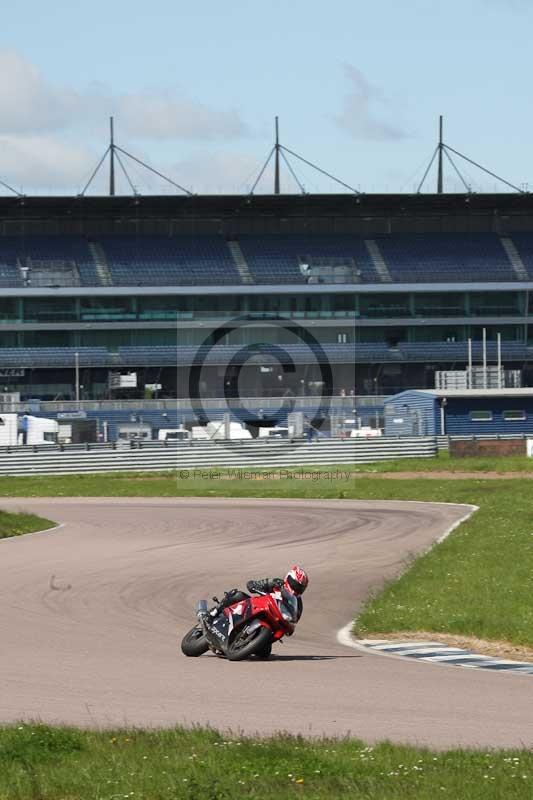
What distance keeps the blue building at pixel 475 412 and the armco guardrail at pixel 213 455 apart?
7.09 meters

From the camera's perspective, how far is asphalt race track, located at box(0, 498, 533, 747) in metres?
11.4

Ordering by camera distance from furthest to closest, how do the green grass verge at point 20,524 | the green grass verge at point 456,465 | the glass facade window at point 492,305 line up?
the glass facade window at point 492,305 < the green grass verge at point 456,465 < the green grass verge at point 20,524

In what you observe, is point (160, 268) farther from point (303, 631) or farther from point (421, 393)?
point (303, 631)

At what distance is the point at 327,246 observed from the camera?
97.9 m

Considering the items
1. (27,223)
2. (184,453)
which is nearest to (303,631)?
(184,453)

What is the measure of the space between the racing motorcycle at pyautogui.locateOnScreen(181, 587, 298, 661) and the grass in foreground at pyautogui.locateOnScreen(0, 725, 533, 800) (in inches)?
173

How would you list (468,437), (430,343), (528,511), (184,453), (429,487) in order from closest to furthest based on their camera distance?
(528,511), (429,487), (184,453), (468,437), (430,343)

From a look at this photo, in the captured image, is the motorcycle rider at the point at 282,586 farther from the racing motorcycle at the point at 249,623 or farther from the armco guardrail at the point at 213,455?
the armco guardrail at the point at 213,455

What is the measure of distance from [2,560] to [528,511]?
1561 cm

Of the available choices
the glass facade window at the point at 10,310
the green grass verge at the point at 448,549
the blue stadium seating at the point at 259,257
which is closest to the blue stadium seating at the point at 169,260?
the blue stadium seating at the point at 259,257

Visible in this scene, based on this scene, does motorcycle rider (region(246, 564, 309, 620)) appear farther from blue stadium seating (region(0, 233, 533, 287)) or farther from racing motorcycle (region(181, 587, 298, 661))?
blue stadium seating (region(0, 233, 533, 287))

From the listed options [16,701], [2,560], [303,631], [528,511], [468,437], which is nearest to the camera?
[16,701]

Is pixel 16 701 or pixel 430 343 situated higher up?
pixel 430 343

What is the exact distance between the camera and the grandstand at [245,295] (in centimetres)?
9156
